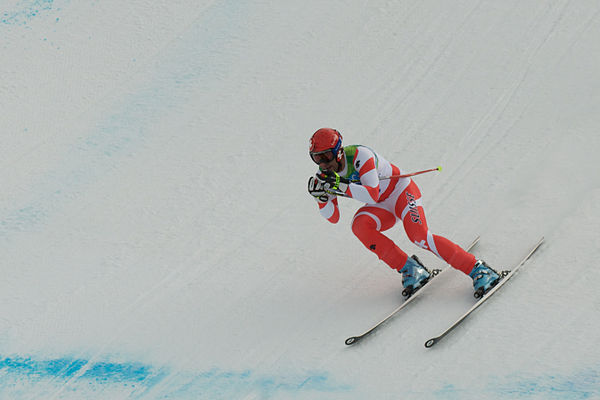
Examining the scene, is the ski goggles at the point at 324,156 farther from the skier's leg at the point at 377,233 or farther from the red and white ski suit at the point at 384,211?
the skier's leg at the point at 377,233

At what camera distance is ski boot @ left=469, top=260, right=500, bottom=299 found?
468 cm

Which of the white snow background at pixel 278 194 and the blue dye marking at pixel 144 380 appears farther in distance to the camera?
the white snow background at pixel 278 194

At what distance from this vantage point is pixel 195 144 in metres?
7.08

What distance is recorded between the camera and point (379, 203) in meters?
4.92

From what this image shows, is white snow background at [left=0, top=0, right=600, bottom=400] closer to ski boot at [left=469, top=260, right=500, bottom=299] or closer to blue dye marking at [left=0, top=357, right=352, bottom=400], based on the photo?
blue dye marking at [left=0, top=357, right=352, bottom=400]

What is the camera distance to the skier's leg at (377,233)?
4.79 meters

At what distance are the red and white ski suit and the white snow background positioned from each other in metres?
0.34

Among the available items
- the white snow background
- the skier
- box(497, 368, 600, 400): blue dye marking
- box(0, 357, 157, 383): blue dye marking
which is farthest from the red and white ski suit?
box(0, 357, 157, 383): blue dye marking

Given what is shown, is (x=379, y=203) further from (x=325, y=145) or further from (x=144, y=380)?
(x=144, y=380)

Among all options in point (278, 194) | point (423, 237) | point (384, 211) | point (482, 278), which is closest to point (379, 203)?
point (384, 211)

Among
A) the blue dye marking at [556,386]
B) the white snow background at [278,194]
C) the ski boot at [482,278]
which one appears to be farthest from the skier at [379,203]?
the blue dye marking at [556,386]

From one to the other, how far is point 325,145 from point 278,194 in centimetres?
197

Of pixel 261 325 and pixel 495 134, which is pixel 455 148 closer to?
pixel 495 134

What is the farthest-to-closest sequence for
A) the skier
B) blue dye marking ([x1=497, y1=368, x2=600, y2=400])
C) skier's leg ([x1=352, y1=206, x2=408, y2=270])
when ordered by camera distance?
1. skier's leg ([x1=352, y1=206, x2=408, y2=270])
2. the skier
3. blue dye marking ([x1=497, y1=368, x2=600, y2=400])
